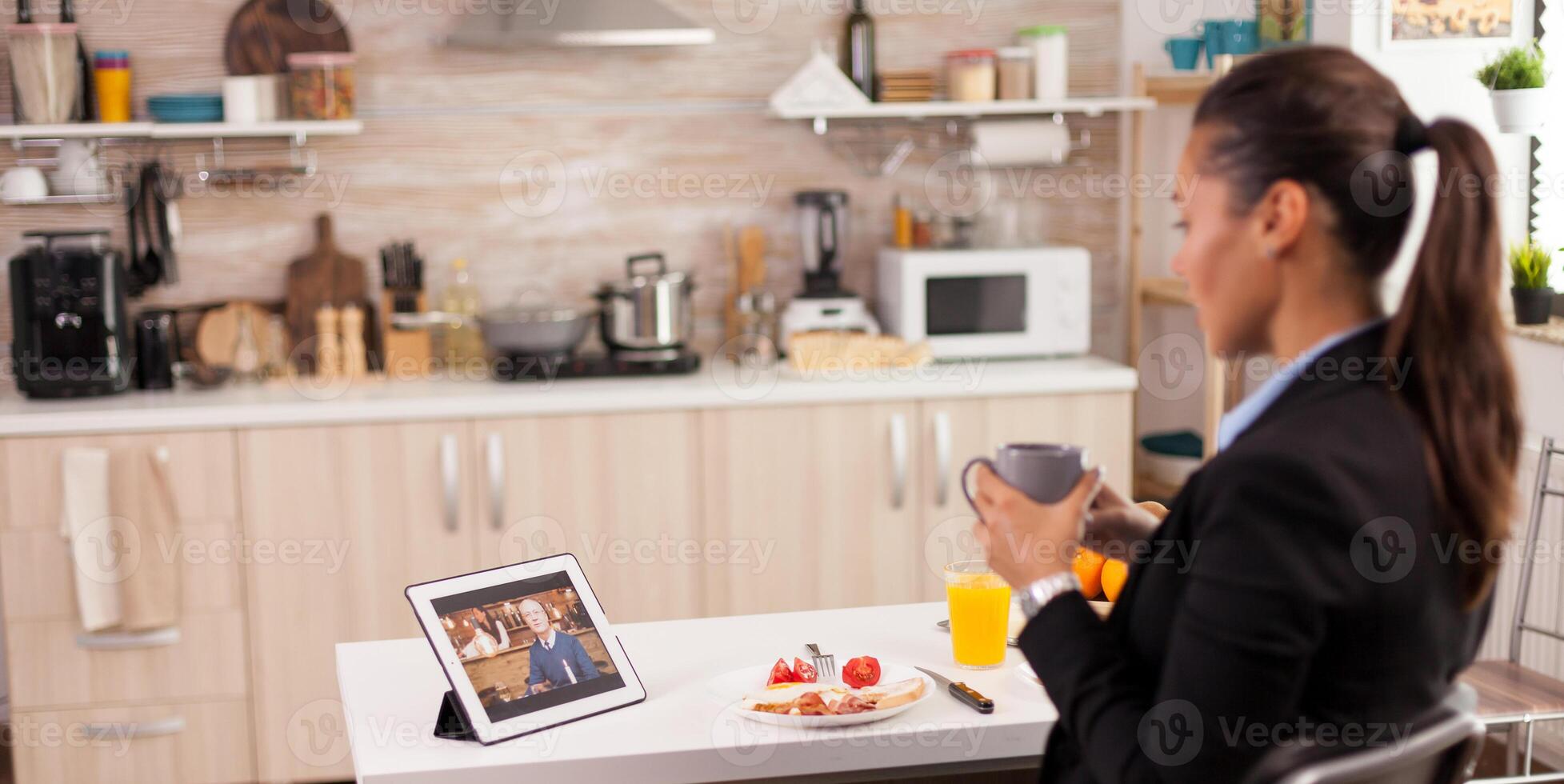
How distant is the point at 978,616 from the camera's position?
1620 mm

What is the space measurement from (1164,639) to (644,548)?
2279mm

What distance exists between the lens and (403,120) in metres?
3.62

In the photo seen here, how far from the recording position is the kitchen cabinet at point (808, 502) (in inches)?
129

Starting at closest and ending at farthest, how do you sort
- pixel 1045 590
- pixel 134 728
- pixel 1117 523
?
pixel 1045 590, pixel 1117 523, pixel 134 728

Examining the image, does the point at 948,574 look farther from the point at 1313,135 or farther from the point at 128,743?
the point at 128,743

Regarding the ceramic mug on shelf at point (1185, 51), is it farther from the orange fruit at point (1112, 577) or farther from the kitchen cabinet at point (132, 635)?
the kitchen cabinet at point (132, 635)

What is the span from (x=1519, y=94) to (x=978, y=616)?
1.92 m

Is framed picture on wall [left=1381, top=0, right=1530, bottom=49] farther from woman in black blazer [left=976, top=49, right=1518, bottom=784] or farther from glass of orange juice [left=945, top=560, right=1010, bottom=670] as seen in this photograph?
woman in black blazer [left=976, top=49, right=1518, bottom=784]

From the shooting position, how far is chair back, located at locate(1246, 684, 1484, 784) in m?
0.93

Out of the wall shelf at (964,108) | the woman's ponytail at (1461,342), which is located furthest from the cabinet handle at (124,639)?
the woman's ponytail at (1461,342)

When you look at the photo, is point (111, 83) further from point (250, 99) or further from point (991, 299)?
point (991, 299)

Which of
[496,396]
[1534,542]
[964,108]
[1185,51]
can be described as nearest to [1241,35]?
[1185,51]

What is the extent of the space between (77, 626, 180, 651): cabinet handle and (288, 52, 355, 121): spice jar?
1.26 metres

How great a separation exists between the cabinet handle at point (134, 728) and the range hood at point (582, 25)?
172 cm
